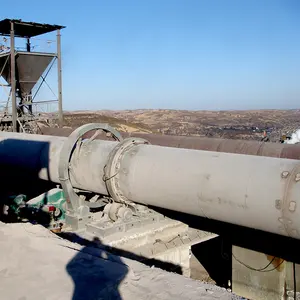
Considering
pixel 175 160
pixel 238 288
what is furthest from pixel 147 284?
pixel 238 288

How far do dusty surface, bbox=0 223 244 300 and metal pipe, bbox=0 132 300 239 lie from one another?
217 cm

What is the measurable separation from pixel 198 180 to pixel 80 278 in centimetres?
289

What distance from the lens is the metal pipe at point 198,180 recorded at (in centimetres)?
514

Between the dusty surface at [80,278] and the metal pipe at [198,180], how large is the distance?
2.17m

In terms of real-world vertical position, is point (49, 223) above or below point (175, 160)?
below

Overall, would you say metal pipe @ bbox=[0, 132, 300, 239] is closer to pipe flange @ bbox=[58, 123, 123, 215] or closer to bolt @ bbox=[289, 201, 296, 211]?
bolt @ bbox=[289, 201, 296, 211]

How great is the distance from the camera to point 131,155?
6965 mm

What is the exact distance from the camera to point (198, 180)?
230 inches

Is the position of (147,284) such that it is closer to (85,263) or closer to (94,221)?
(85,263)

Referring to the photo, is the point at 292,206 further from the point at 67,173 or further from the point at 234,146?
the point at 234,146

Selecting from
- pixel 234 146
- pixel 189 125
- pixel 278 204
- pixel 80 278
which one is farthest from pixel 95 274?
pixel 189 125

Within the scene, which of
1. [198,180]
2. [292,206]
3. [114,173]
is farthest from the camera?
[114,173]

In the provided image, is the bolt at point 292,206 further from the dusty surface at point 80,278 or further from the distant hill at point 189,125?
the distant hill at point 189,125

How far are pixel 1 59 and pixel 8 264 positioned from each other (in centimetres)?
1261
